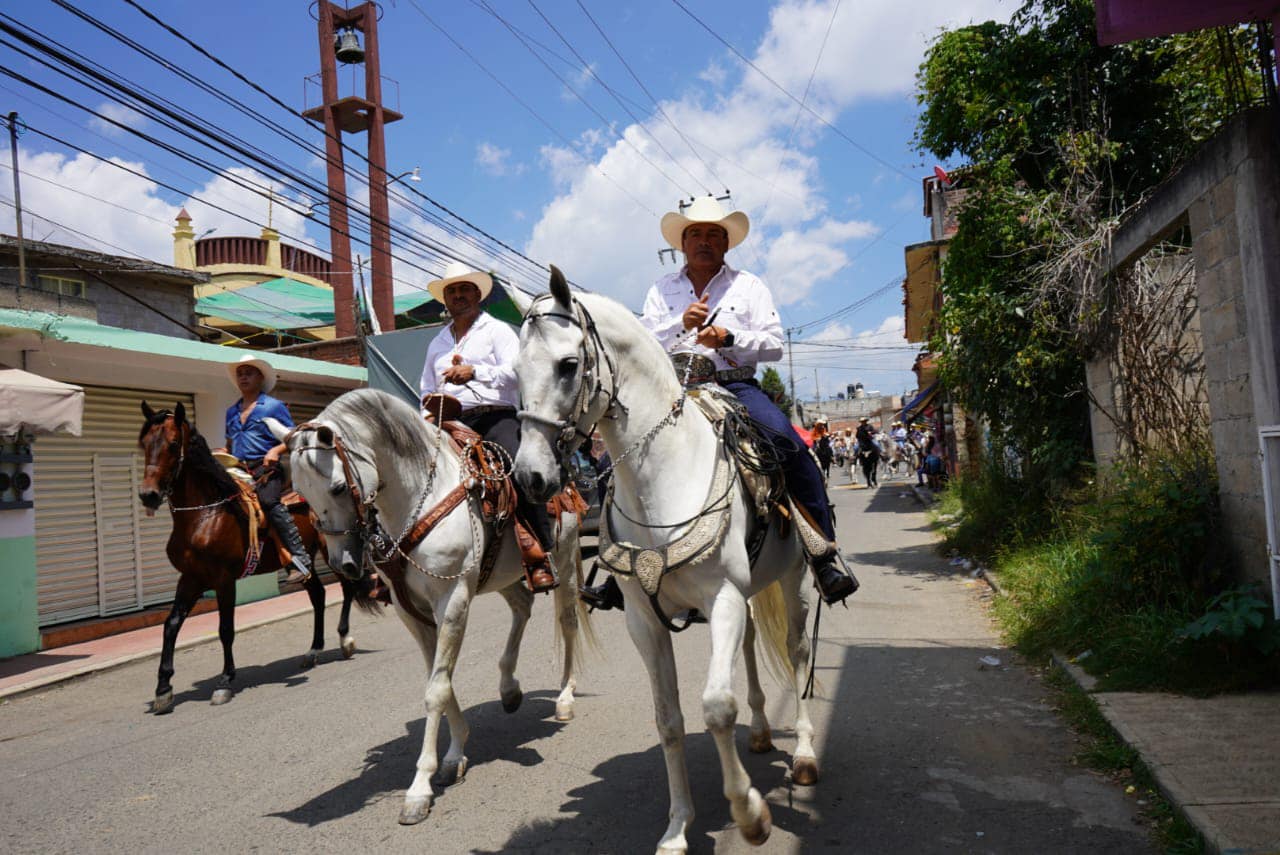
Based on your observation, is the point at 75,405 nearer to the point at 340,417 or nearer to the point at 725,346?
the point at 340,417

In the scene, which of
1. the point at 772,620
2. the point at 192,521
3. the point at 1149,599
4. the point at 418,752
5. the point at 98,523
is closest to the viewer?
the point at 772,620

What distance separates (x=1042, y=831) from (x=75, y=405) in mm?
8688

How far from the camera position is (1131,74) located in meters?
9.84

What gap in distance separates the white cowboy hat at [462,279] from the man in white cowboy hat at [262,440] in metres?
2.66

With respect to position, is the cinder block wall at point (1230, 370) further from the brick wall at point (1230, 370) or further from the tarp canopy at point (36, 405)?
the tarp canopy at point (36, 405)

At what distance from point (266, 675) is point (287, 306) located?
16.1m

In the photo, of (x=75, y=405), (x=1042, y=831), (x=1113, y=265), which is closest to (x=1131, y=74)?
(x=1113, y=265)

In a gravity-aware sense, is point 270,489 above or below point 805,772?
above

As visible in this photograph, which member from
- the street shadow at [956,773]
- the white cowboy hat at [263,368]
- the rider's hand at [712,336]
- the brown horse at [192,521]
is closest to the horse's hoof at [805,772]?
the street shadow at [956,773]

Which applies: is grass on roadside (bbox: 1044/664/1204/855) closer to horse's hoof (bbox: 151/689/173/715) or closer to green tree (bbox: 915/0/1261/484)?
green tree (bbox: 915/0/1261/484)

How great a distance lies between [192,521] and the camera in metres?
7.26

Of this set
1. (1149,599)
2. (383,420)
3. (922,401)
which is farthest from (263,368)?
(922,401)

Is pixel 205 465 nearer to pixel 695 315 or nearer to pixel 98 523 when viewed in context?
pixel 98 523

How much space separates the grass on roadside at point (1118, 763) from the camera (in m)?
3.30
